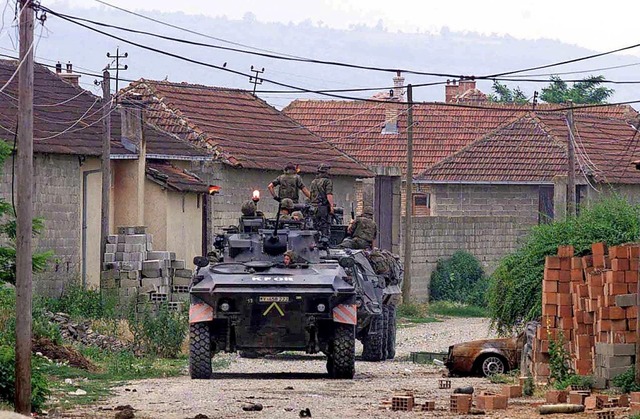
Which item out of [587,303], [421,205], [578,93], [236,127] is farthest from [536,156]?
[587,303]

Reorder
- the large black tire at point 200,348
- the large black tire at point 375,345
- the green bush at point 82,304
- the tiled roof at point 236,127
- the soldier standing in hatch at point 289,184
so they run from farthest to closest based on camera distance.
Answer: the tiled roof at point 236,127 → the green bush at point 82,304 → the large black tire at point 375,345 → the soldier standing in hatch at point 289,184 → the large black tire at point 200,348

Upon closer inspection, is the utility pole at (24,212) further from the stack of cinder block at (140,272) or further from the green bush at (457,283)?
the green bush at (457,283)

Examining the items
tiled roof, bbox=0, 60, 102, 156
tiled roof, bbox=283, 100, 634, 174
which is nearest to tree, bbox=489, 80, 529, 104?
tiled roof, bbox=283, 100, 634, 174

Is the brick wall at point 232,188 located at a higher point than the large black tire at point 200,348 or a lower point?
higher

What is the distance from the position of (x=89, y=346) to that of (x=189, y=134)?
15783 mm

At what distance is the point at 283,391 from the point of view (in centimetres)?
1905

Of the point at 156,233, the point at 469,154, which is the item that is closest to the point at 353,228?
the point at 156,233

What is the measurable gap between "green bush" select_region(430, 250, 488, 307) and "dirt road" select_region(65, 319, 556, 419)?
17.6 meters

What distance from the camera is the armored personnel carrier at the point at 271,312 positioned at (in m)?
20.8

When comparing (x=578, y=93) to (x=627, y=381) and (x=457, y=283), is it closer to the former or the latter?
(x=457, y=283)

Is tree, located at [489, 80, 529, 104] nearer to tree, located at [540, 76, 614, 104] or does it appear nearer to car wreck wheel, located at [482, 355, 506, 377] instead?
tree, located at [540, 76, 614, 104]

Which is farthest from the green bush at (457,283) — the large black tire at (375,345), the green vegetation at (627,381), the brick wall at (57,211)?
the green vegetation at (627,381)

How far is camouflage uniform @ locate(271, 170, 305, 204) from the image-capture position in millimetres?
24812

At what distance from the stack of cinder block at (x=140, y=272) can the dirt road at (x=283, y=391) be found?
633 cm
